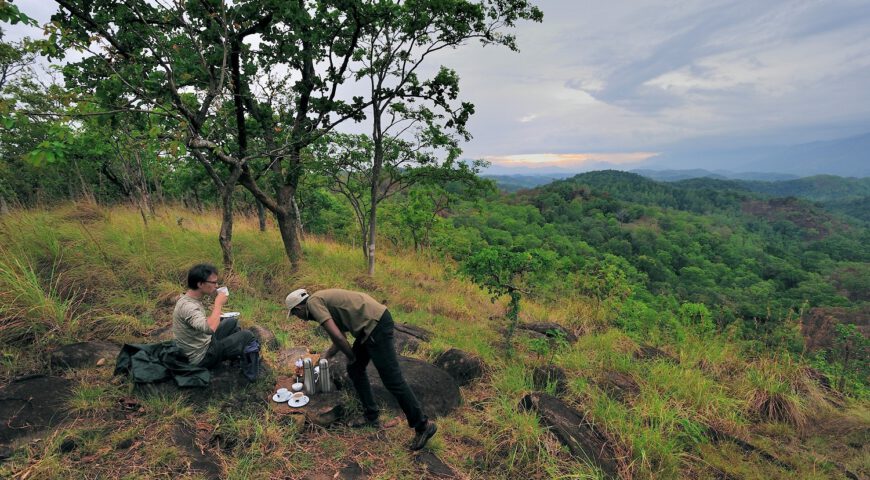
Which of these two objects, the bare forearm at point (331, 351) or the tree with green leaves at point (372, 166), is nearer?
the bare forearm at point (331, 351)

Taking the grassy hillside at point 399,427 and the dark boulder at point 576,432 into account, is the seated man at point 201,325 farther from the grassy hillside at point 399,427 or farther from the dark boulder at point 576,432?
the dark boulder at point 576,432

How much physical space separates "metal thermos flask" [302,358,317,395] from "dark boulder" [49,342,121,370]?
6.96 feet

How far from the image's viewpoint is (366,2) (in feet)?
21.4

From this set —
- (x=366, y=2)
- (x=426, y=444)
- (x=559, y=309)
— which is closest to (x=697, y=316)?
(x=559, y=309)

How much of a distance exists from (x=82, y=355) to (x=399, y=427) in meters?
3.54

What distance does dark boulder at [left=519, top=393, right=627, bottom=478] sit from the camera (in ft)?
10.8

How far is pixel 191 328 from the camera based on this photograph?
368 centimetres

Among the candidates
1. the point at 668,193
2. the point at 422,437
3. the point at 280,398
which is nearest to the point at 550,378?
the point at 422,437

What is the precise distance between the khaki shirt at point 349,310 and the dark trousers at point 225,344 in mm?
1338

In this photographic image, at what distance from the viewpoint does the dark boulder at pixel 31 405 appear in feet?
9.72

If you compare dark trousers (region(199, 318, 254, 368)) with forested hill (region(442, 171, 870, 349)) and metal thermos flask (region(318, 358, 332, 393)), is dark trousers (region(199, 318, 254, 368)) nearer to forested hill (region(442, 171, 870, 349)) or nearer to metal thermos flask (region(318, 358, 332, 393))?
metal thermos flask (region(318, 358, 332, 393))

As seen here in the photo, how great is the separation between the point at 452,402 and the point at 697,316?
22.0 ft

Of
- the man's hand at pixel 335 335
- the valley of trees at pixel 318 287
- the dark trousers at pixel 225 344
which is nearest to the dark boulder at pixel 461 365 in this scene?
the valley of trees at pixel 318 287

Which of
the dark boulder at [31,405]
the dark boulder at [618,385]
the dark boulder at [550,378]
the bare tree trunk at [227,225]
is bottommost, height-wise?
the dark boulder at [618,385]
